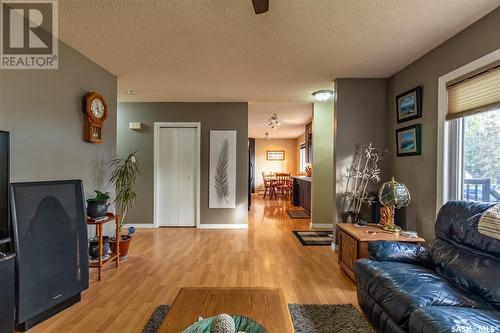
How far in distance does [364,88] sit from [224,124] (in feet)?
7.95

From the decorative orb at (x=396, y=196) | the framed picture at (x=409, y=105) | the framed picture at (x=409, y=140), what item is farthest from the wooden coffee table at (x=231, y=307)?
the framed picture at (x=409, y=105)

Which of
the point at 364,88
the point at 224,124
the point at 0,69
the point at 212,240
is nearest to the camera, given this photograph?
the point at 0,69

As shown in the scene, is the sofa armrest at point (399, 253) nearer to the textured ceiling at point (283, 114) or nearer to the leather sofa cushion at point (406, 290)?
the leather sofa cushion at point (406, 290)

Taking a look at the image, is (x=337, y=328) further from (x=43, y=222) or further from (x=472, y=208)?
(x=43, y=222)

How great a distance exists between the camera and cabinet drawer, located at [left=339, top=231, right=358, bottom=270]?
2.56 meters

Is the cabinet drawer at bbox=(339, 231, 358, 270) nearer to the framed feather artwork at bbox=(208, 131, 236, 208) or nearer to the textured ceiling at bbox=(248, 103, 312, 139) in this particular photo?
the framed feather artwork at bbox=(208, 131, 236, 208)

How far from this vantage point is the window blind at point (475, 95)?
1.97 metres

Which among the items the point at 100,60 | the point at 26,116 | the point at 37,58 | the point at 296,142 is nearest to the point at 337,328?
the point at 26,116

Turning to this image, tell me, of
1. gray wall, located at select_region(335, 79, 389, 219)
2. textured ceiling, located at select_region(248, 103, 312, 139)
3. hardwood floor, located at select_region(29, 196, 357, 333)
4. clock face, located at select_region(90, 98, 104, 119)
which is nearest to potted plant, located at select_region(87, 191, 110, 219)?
hardwood floor, located at select_region(29, 196, 357, 333)

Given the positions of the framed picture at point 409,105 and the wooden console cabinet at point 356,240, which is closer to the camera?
the wooden console cabinet at point 356,240

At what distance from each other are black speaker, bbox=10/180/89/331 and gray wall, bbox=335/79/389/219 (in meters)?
3.03

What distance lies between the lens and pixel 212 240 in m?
4.04

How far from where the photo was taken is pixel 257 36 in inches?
93.6

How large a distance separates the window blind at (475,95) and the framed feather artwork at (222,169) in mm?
3235
